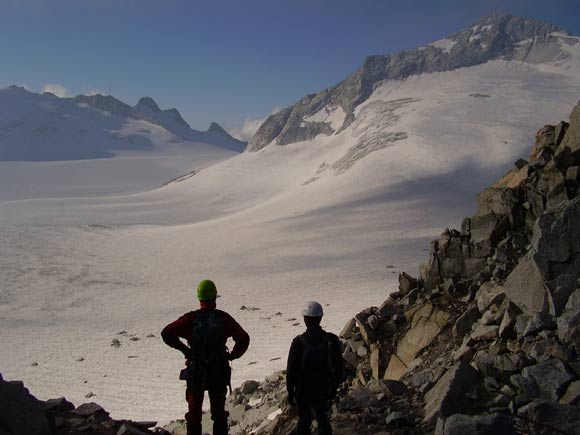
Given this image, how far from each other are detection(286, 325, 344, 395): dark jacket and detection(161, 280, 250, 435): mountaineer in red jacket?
616 millimetres

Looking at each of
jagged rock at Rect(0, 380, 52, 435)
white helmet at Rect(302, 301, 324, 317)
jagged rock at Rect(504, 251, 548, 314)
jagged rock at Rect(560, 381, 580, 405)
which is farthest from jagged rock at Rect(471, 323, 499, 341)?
jagged rock at Rect(0, 380, 52, 435)

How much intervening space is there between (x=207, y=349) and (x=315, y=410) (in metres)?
1.53

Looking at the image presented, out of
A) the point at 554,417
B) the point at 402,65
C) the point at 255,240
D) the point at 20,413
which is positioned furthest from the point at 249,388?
the point at 402,65

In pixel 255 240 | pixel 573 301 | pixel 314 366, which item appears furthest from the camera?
pixel 255 240

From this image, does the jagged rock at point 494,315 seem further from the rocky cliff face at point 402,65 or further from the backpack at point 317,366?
the rocky cliff face at point 402,65

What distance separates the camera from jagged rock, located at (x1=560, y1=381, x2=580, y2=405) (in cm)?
569

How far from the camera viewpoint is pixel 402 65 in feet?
458

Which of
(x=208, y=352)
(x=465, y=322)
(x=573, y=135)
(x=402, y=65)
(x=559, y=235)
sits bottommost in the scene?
(x=465, y=322)

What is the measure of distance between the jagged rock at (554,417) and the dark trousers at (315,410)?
2.40 meters

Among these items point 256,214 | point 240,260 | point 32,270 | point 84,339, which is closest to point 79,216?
point 256,214

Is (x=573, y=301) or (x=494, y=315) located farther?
(x=494, y=315)

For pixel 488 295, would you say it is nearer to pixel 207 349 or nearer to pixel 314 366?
pixel 314 366

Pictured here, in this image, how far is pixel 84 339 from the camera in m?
21.6

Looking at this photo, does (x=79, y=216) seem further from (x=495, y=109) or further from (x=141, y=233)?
(x=495, y=109)
